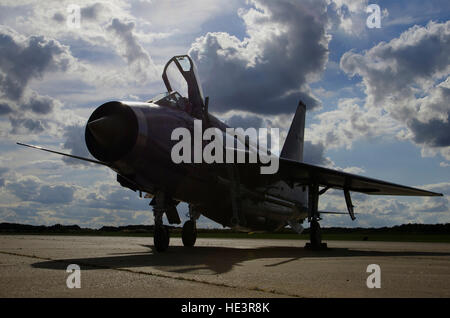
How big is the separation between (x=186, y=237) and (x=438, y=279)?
9.94m

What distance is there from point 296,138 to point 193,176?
11.2m

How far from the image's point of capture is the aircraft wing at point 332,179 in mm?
15500

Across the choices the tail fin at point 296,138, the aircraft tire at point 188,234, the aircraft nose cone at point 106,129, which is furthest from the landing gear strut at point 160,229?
the tail fin at point 296,138

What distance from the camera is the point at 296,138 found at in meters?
22.5

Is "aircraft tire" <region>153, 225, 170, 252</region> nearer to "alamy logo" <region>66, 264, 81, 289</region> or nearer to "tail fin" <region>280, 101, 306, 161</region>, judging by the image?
"alamy logo" <region>66, 264, 81, 289</region>

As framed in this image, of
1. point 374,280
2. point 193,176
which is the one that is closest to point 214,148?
point 193,176

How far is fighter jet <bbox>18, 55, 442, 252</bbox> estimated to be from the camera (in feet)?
32.6

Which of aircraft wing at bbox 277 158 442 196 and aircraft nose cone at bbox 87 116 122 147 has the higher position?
aircraft nose cone at bbox 87 116 122 147

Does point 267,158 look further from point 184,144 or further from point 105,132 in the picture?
point 105,132

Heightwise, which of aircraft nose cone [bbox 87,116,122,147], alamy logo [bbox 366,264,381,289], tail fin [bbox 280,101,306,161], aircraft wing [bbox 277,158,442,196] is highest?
tail fin [bbox 280,101,306,161]

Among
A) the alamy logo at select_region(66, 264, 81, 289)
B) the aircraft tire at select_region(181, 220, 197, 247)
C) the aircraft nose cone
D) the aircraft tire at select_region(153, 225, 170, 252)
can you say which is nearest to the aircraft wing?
the aircraft tire at select_region(181, 220, 197, 247)

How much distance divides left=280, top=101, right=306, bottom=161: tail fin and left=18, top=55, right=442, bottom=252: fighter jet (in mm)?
2473

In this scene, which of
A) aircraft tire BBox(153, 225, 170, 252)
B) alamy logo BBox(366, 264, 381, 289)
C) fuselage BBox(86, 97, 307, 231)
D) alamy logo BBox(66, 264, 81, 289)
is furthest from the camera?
aircraft tire BBox(153, 225, 170, 252)
